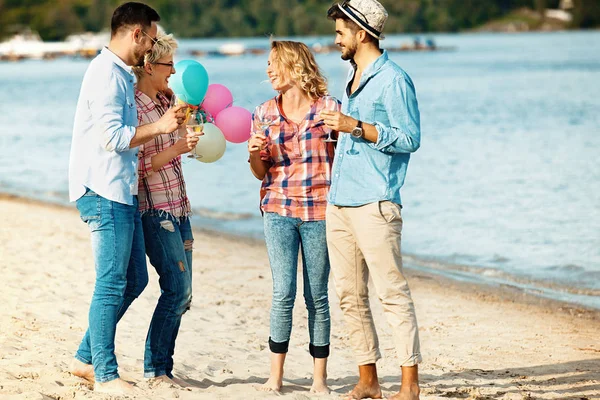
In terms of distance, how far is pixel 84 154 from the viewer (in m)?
4.73

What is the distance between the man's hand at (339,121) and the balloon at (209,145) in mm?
876

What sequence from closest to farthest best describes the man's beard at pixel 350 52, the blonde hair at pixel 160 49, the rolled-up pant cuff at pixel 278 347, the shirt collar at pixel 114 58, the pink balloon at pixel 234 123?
the shirt collar at pixel 114 58, the man's beard at pixel 350 52, the blonde hair at pixel 160 49, the rolled-up pant cuff at pixel 278 347, the pink balloon at pixel 234 123

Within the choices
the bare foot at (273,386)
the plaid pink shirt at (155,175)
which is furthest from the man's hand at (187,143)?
the bare foot at (273,386)

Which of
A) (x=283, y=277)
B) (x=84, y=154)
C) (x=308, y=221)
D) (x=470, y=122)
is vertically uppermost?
(x=84, y=154)

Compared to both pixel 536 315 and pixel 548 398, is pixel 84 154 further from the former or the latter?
pixel 536 315

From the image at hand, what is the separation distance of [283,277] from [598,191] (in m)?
13.7

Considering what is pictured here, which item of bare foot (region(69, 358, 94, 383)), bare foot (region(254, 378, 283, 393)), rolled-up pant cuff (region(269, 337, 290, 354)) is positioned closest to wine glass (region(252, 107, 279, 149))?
rolled-up pant cuff (region(269, 337, 290, 354))

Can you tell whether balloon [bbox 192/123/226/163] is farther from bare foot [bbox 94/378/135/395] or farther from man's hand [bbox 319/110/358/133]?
bare foot [bbox 94/378/135/395]

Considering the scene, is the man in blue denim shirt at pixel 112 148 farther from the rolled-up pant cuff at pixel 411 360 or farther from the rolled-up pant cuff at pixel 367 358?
the rolled-up pant cuff at pixel 411 360

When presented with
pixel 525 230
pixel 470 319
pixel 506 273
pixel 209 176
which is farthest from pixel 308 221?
pixel 209 176

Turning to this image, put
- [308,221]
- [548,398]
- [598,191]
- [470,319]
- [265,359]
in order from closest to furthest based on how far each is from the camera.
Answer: [308,221] < [548,398] < [265,359] < [470,319] < [598,191]

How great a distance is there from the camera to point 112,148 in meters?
4.64

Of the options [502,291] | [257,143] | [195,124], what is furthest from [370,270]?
[502,291]

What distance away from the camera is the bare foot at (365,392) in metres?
5.18
